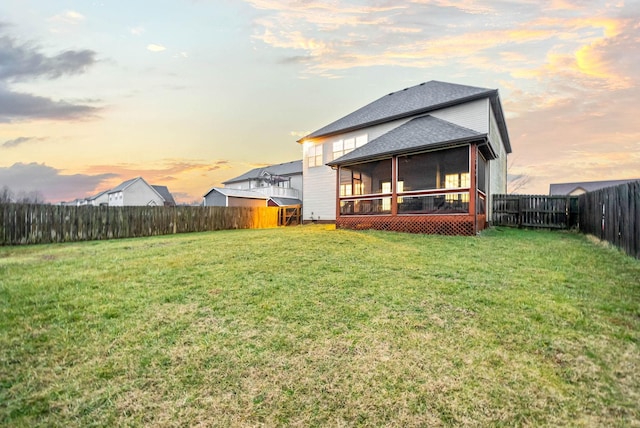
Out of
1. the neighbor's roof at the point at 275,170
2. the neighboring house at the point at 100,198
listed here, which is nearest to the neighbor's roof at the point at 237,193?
the neighbor's roof at the point at 275,170

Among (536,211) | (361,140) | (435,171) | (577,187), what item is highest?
(361,140)

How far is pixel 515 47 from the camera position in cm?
1038

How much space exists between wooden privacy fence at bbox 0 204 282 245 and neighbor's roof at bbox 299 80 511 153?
30.3ft

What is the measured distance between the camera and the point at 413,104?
15789 mm

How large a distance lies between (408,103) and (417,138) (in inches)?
221

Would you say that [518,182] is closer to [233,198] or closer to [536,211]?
[536,211]

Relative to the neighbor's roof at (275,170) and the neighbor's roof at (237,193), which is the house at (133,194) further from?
the neighbor's roof at (237,193)

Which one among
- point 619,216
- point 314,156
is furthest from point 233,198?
point 619,216

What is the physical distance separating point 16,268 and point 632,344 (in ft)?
35.0

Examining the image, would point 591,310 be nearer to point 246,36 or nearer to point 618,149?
point 246,36

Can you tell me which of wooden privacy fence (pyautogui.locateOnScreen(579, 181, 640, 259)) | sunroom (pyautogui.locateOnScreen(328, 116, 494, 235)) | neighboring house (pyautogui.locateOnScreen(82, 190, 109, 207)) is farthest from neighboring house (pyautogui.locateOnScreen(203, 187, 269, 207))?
wooden privacy fence (pyautogui.locateOnScreen(579, 181, 640, 259))

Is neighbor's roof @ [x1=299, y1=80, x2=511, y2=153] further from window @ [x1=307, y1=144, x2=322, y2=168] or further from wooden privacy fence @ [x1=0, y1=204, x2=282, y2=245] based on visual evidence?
wooden privacy fence @ [x1=0, y1=204, x2=282, y2=245]

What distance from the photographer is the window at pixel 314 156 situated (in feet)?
65.5

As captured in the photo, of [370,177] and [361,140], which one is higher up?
[361,140]
